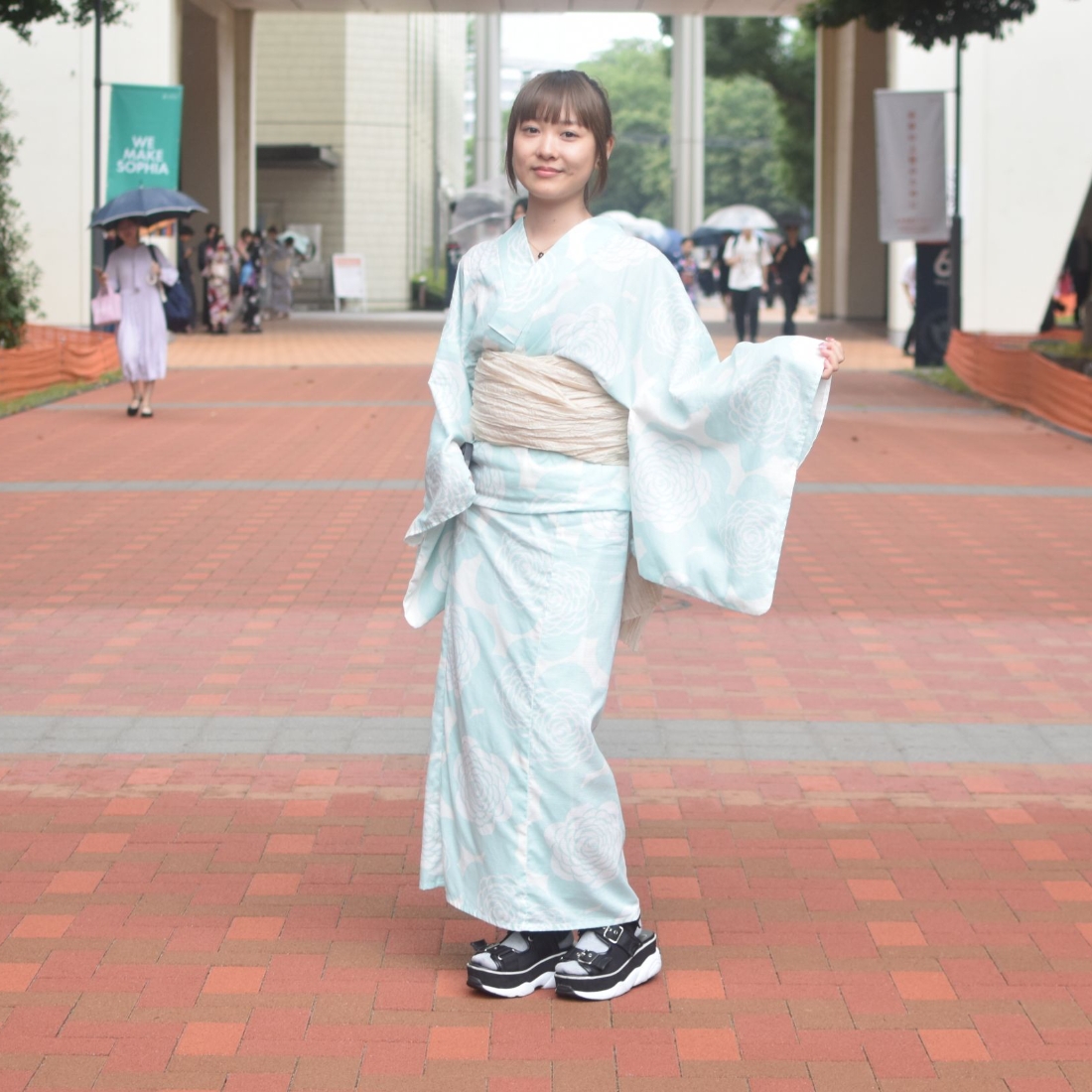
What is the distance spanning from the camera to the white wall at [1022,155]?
2317 centimetres

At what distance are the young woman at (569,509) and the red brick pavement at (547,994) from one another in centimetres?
24

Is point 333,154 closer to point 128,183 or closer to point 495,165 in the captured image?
point 495,165

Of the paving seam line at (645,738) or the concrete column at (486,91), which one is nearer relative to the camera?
the paving seam line at (645,738)

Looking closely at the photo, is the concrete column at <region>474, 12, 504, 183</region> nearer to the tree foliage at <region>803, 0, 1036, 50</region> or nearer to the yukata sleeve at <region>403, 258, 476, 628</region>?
the tree foliage at <region>803, 0, 1036, 50</region>

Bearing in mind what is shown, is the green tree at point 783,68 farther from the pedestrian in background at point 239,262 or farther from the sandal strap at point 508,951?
the sandal strap at point 508,951

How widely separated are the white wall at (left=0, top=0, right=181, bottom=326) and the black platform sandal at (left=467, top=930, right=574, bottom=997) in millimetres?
21633

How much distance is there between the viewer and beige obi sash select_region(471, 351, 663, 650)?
342 centimetres

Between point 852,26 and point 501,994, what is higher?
point 852,26

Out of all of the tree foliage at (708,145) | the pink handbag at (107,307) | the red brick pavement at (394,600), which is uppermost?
the tree foliage at (708,145)

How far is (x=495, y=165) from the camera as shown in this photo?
4531 cm

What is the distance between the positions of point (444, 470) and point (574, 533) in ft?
0.94

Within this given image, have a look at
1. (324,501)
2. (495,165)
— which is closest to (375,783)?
(324,501)

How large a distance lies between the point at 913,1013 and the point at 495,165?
43343mm

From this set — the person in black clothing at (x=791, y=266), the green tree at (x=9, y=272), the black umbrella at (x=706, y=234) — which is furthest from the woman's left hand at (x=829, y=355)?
the black umbrella at (x=706, y=234)
